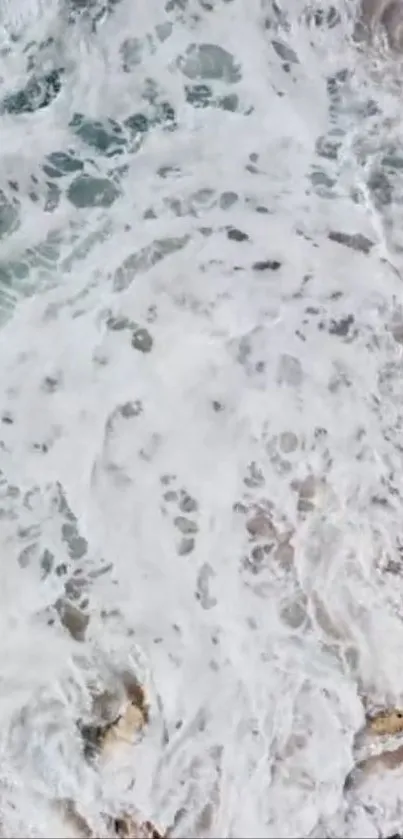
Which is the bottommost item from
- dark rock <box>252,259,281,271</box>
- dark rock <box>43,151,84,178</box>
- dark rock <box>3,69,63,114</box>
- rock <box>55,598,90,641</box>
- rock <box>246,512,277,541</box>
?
rock <box>55,598,90,641</box>

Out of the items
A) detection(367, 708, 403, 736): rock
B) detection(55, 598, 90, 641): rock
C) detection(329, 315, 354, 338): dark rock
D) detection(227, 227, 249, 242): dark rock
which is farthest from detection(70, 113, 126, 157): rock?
detection(367, 708, 403, 736): rock

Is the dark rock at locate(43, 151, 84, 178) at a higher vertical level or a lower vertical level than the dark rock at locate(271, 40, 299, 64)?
lower

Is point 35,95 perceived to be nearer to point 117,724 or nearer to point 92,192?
point 92,192

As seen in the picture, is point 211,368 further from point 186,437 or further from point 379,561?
point 379,561

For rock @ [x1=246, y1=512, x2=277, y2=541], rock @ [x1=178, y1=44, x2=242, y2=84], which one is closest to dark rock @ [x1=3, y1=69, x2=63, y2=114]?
rock @ [x1=178, y1=44, x2=242, y2=84]

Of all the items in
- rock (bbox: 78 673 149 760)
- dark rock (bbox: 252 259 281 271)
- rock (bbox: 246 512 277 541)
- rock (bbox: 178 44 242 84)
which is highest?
rock (bbox: 178 44 242 84)

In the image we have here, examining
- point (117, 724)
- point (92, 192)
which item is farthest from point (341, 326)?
point (117, 724)

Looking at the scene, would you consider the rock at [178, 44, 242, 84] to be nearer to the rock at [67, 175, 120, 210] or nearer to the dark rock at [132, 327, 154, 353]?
the rock at [67, 175, 120, 210]

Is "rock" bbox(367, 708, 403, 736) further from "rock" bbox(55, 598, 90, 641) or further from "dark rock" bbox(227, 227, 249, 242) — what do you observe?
"dark rock" bbox(227, 227, 249, 242)

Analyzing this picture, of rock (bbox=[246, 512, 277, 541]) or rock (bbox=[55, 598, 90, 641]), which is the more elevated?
rock (bbox=[246, 512, 277, 541])

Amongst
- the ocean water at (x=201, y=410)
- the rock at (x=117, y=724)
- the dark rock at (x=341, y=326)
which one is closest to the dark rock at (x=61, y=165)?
the ocean water at (x=201, y=410)
